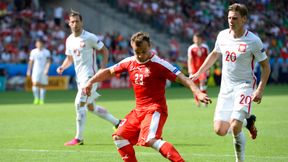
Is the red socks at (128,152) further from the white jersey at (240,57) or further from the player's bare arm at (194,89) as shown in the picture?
the white jersey at (240,57)

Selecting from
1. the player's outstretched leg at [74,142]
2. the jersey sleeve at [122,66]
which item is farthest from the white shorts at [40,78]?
the jersey sleeve at [122,66]

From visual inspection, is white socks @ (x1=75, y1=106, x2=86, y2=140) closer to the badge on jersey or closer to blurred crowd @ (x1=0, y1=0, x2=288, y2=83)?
the badge on jersey

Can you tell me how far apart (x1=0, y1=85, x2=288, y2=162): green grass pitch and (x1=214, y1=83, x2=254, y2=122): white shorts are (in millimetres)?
1015

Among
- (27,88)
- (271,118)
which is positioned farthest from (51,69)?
(271,118)

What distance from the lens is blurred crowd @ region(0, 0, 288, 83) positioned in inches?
1528

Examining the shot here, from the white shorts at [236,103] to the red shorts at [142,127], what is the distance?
4.82 ft

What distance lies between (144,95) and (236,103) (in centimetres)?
168

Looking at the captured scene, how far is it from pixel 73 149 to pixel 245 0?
3351 cm

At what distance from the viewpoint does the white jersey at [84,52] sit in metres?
15.4

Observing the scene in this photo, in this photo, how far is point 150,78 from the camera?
10.4 meters

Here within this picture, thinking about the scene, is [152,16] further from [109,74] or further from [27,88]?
[109,74]

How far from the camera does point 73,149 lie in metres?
13.9

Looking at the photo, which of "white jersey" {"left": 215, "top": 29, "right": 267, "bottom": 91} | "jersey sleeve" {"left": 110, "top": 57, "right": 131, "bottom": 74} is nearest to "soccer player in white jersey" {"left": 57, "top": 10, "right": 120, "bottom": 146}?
"white jersey" {"left": 215, "top": 29, "right": 267, "bottom": 91}

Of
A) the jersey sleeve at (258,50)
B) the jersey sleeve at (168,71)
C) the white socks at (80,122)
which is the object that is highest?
the jersey sleeve at (258,50)
